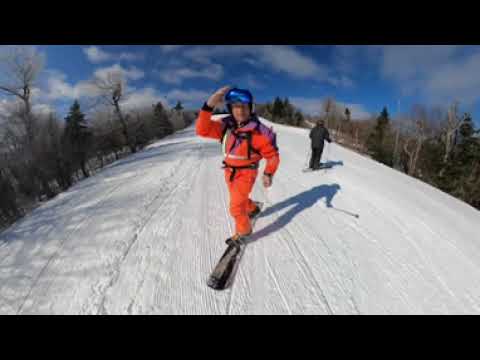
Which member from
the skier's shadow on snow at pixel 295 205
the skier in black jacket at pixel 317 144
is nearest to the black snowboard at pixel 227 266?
the skier's shadow on snow at pixel 295 205

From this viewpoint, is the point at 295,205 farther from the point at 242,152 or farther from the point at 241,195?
the point at 242,152

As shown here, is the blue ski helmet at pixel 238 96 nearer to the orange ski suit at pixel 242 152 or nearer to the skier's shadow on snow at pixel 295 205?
the orange ski suit at pixel 242 152

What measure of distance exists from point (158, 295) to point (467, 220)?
6.00 metres

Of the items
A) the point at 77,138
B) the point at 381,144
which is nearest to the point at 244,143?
the point at 77,138

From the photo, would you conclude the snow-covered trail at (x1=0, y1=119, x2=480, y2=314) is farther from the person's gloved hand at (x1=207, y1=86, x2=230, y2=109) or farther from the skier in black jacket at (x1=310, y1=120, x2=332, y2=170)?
the skier in black jacket at (x1=310, y1=120, x2=332, y2=170)

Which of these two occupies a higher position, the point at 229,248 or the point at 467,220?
the point at 229,248

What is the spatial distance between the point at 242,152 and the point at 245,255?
1.34 metres

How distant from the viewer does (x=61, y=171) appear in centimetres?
1141

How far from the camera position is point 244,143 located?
254 centimetres

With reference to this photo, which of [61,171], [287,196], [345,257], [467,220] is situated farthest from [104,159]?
[467,220]


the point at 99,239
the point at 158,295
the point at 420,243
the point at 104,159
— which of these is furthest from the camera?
the point at 104,159
